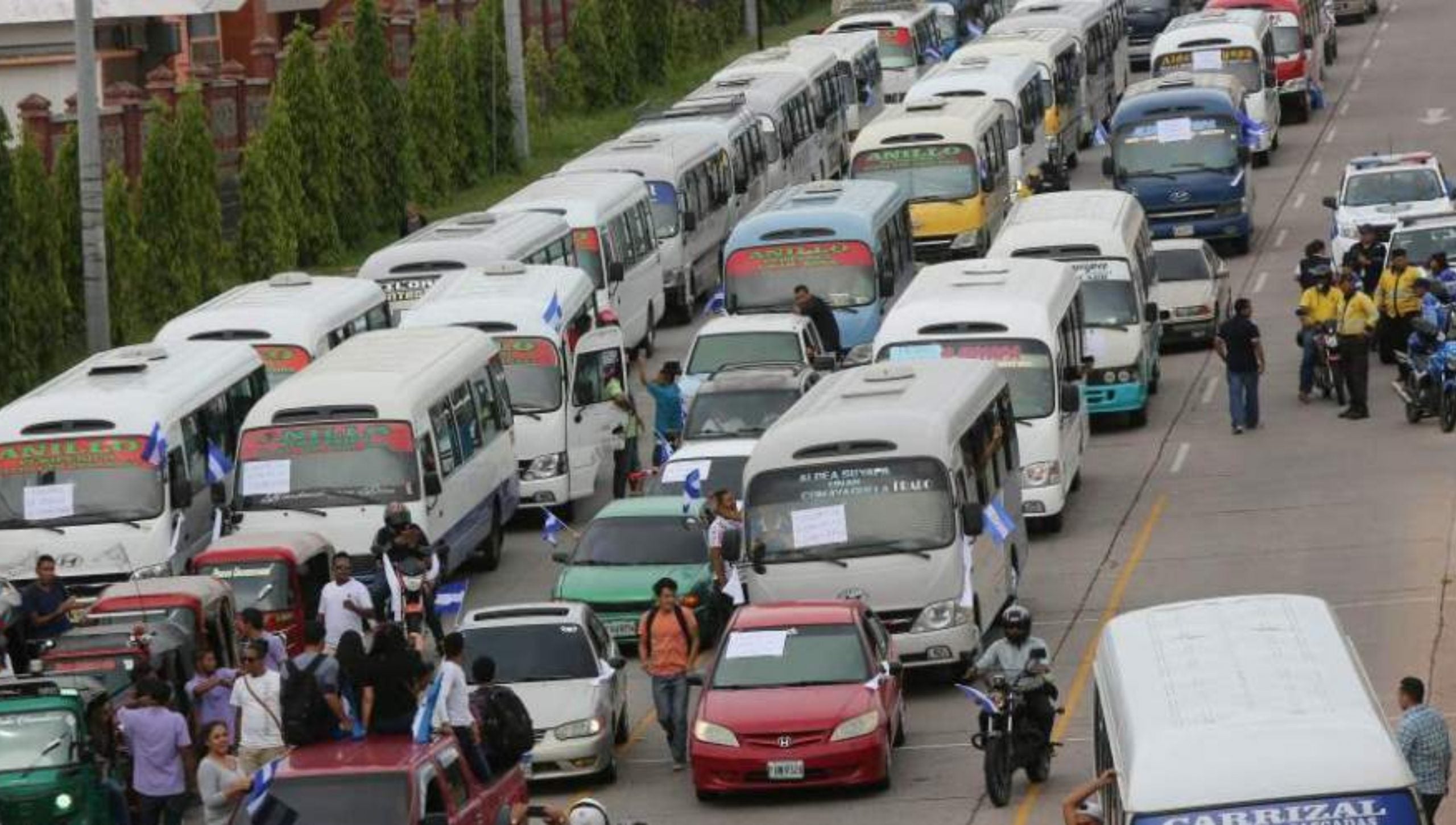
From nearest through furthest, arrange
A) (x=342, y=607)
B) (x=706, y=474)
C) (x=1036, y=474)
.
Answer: (x=342, y=607) → (x=706, y=474) → (x=1036, y=474)

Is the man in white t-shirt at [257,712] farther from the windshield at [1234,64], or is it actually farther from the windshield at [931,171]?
the windshield at [1234,64]

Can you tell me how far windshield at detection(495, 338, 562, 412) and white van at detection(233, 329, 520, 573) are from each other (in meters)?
3.37

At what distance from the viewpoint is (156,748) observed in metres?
24.1

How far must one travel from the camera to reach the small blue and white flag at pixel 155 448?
33.4 metres

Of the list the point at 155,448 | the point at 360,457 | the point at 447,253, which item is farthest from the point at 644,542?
the point at 447,253

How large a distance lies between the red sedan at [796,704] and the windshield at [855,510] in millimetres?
2634

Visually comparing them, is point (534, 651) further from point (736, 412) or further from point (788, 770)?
point (736, 412)

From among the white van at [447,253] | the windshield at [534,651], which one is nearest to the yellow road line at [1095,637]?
the windshield at [534,651]

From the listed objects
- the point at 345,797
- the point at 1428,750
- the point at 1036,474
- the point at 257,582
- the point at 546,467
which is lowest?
the point at 546,467

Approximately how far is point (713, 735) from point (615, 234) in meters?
24.4

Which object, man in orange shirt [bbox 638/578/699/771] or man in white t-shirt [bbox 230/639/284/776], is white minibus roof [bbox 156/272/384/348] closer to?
man in orange shirt [bbox 638/578/699/771]

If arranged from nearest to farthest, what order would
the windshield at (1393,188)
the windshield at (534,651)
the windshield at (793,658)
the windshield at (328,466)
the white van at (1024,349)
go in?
1. the windshield at (793,658)
2. the windshield at (534,651)
3. the windshield at (328,466)
4. the white van at (1024,349)
5. the windshield at (1393,188)

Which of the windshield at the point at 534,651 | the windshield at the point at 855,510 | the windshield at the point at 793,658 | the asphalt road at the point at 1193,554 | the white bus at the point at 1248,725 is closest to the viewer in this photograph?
the white bus at the point at 1248,725

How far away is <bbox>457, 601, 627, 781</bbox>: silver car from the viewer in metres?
25.7
